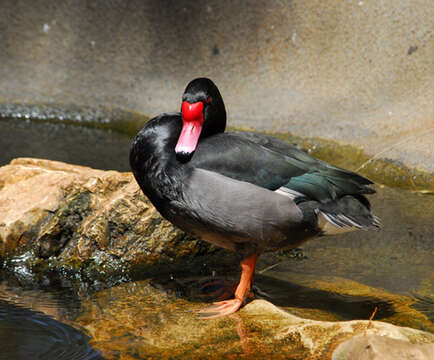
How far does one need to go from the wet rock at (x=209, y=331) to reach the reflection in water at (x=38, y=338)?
0.07m

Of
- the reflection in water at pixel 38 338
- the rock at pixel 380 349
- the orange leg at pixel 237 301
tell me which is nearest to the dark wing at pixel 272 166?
the orange leg at pixel 237 301

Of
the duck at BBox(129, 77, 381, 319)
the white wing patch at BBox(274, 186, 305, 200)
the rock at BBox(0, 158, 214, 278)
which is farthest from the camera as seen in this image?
the rock at BBox(0, 158, 214, 278)

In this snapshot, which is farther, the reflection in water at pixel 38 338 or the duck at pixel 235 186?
the duck at pixel 235 186

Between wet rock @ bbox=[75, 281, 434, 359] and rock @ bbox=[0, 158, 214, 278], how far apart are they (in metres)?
0.43

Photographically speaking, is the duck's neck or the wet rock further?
the duck's neck

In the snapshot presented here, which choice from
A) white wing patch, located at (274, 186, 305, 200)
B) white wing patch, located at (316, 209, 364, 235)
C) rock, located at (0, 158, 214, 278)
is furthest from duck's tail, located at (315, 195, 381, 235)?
rock, located at (0, 158, 214, 278)

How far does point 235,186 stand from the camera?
275cm

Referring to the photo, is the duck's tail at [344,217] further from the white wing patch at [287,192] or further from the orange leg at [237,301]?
the orange leg at [237,301]

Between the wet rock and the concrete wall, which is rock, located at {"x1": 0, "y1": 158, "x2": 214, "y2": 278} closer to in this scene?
the wet rock

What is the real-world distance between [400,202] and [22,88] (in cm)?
474

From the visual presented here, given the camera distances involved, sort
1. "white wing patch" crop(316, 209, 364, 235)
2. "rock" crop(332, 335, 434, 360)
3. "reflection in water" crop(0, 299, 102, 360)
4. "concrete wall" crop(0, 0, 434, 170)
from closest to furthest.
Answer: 1. "rock" crop(332, 335, 434, 360)
2. "reflection in water" crop(0, 299, 102, 360)
3. "white wing patch" crop(316, 209, 364, 235)
4. "concrete wall" crop(0, 0, 434, 170)

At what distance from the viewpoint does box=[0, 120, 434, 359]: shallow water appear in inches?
109

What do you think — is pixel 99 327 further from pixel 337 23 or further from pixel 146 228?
pixel 337 23

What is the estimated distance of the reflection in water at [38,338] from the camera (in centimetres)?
257
